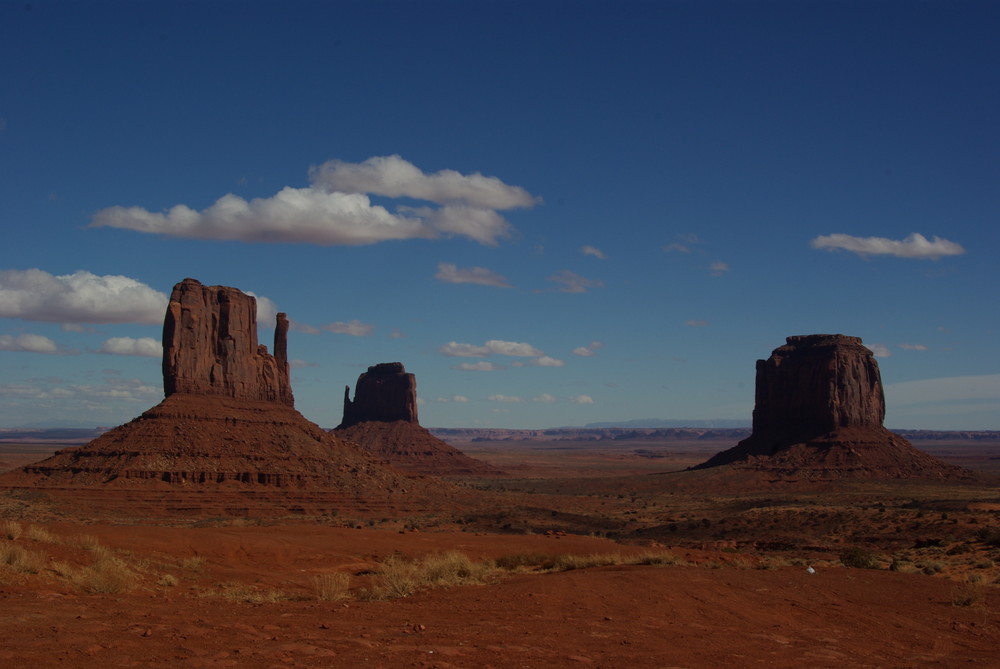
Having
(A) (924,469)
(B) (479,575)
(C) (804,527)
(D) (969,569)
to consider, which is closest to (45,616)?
(B) (479,575)

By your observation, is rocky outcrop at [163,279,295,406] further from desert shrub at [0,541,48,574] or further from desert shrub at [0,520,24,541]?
desert shrub at [0,541,48,574]

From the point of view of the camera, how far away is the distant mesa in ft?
192

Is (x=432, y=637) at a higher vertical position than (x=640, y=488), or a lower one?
higher

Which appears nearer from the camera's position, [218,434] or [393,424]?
[218,434]

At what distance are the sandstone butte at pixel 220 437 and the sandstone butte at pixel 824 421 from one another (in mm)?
43853

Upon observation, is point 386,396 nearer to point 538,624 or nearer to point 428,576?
point 428,576

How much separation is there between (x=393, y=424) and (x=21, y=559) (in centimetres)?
12076

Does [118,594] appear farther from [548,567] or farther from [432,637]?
[548,567]

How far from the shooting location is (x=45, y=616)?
523 inches

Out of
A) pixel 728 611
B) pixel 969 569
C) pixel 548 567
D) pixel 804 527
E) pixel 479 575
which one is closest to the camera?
pixel 728 611

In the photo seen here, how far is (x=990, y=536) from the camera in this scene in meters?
32.2

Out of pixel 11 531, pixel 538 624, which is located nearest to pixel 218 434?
pixel 11 531

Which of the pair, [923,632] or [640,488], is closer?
[923,632]

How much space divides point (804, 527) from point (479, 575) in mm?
31037
